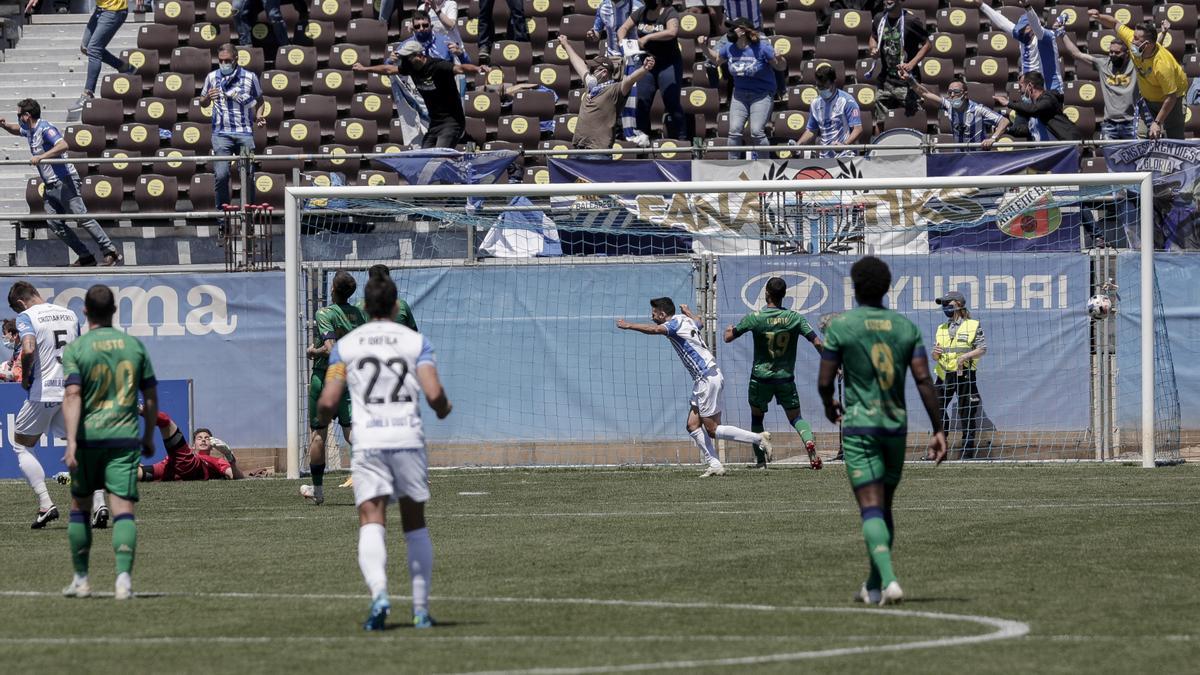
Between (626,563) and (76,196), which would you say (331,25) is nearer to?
(76,196)

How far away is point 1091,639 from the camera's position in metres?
8.31

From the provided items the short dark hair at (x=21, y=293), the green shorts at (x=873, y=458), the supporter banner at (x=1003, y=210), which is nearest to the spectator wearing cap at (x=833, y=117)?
the supporter banner at (x=1003, y=210)

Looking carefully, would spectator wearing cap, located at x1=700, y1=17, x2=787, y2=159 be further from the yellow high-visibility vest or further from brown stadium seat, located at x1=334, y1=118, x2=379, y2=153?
brown stadium seat, located at x1=334, y1=118, x2=379, y2=153

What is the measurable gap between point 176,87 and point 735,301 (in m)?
11.2

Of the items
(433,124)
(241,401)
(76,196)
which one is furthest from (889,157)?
(76,196)

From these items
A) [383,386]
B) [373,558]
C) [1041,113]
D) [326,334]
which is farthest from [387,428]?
[1041,113]

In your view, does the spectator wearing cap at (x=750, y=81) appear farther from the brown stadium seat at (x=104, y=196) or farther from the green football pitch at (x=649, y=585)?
the brown stadium seat at (x=104, y=196)

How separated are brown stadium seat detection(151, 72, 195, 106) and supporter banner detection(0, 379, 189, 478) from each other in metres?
7.76

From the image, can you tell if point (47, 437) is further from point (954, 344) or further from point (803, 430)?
point (954, 344)

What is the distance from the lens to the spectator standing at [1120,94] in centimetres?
2425

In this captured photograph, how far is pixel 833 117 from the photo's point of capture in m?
24.5

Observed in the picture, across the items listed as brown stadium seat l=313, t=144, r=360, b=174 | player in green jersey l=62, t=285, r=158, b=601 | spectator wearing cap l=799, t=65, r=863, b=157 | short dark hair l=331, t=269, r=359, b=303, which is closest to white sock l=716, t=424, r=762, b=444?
short dark hair l=331, t=269, r=359, b=303

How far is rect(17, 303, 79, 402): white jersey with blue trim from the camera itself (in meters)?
16.1

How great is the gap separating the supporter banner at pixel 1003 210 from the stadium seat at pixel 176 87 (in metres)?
12.3
